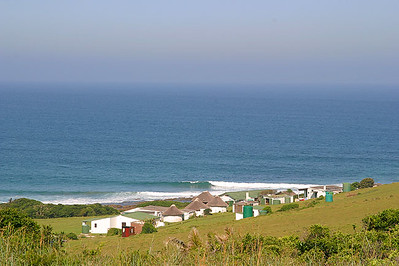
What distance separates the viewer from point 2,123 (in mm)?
106625

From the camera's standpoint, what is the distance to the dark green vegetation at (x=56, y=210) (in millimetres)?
39438

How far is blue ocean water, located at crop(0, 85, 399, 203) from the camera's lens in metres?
54.3

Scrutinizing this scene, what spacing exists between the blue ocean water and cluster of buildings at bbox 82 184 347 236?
1095 centimetres

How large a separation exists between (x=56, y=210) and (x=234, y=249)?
35163 mm

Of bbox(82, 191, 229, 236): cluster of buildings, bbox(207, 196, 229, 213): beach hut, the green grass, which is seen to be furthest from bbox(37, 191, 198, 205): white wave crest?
bbox(207, 196, 229, 213): beach hut

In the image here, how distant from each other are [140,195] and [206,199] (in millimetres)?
12232

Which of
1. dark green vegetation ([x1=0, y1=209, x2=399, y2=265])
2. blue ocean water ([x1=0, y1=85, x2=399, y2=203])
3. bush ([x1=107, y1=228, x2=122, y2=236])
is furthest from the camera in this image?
blue ocean water ([x1=0, y1=85, x2=399, y2=203])

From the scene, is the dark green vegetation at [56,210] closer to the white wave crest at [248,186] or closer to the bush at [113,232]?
the bush at [113,232]

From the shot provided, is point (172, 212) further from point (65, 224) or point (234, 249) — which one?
point (234, 249)

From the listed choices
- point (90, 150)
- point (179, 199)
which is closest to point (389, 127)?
point (90, 150)

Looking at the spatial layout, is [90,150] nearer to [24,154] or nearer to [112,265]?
[24,154]

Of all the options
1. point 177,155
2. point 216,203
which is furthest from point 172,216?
point 177,155

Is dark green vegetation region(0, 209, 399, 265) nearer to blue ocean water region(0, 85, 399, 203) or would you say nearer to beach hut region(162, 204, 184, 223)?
beach hut region(162, 204, 184, 223)

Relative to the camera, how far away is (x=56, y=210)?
40.1 m
